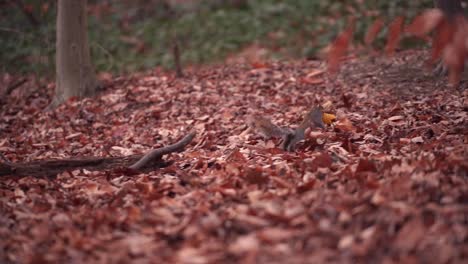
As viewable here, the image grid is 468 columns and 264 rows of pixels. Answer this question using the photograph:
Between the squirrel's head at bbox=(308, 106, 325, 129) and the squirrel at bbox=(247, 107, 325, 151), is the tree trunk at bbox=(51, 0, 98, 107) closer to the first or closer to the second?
the squirrel at bbox=(247, 107, 325, 151)

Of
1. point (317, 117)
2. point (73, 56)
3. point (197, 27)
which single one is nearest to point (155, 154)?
point (317, 117)

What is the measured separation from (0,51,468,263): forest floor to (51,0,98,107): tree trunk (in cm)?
72

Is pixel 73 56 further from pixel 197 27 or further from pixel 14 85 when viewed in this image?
pixel 197 27

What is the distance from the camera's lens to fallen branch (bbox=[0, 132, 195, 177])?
3.78m

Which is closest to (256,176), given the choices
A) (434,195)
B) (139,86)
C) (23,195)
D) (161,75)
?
(434,195)

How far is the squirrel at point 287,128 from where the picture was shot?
156 inches

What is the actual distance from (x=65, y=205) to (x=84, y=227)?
0.49 metres

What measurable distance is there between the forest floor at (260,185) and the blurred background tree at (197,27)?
380cm

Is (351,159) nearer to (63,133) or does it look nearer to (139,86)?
(63,133)

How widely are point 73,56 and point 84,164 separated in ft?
10.1

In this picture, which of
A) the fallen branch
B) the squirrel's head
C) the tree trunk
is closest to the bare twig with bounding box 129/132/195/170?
the fallen branch

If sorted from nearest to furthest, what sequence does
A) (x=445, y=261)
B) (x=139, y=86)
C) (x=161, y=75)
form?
(x=445, y=261), (x=139, y=86), (x=161, y=75)

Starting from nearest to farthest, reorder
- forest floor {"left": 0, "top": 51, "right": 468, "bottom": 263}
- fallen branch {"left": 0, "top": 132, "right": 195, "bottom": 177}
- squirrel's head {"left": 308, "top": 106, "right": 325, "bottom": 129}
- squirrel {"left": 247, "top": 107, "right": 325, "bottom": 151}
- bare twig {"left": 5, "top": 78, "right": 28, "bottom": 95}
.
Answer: forest floor {"left": 0, "top": 51, "right": 468, "bottom": 263}, fallen branch {"left": 0, "top": 132, "right": 195, "bottom": 177}, squirrel {"left": 247, "top": 107, "right": 325, "bottom": 151}, squirrel's head {"left": 308, "top": 106, "right": 325, "bottom": 129}, bare twig {"left": 5, "top": 78, "right": 28, "bottom": 95}

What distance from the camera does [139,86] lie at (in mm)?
6961
